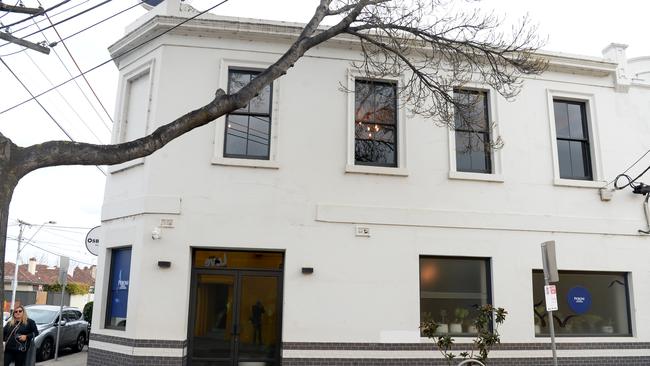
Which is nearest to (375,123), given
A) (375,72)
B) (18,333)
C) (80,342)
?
(375,72)

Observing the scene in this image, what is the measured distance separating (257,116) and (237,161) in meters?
1.12

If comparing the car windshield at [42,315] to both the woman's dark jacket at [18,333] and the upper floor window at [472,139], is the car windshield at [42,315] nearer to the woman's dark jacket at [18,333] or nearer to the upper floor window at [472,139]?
the woman's dark jacket at [18,333]

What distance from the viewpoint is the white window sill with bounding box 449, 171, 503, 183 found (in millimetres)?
11461

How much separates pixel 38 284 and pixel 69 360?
1638 inches

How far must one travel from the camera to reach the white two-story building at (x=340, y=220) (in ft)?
34.7

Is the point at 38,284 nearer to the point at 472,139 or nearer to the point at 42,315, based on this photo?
the point at 42,315

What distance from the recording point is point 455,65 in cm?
1107

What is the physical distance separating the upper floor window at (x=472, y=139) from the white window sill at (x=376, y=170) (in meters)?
1.31

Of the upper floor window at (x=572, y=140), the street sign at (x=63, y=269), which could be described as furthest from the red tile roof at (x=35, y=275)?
the upper floor window at (x=572, y=140)

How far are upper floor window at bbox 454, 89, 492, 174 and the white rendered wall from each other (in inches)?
14.9

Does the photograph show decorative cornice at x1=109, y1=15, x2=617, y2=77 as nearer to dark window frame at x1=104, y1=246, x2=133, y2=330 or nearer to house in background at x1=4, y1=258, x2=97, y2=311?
dark window frame at x1=104, y1=246, x2=133, y2=330

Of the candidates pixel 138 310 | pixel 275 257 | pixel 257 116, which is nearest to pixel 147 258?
pixel 138 310

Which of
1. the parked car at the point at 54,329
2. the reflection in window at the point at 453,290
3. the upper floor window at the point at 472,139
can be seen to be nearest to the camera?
the reflection in window at the point at 453,290

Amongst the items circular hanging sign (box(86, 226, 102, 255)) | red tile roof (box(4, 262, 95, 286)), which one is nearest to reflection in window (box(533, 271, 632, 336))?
circular hanging sign (box(86, 226, 102, 255))
